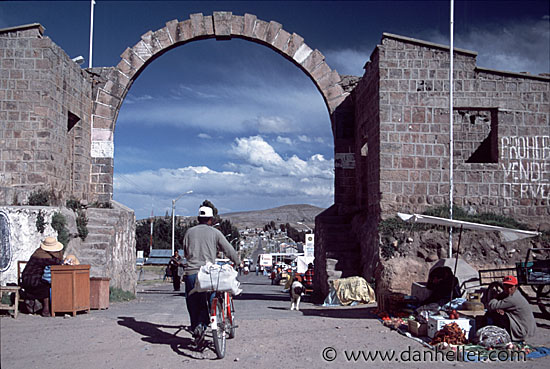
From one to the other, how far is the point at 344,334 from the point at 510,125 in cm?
785

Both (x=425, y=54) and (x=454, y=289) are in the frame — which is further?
(x=425, y=54)

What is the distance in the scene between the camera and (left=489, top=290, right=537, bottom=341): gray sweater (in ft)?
23.4

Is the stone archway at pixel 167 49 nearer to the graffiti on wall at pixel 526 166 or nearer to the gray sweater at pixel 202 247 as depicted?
the graffiti on wall at pixel 526 166

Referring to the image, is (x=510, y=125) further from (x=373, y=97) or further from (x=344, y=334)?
(x=344, y=334)

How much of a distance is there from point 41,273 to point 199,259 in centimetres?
359

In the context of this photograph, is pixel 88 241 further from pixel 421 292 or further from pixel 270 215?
pixel 270 215

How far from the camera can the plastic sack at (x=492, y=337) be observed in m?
6.86

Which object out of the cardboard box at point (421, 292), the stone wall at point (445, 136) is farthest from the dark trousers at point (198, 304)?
the stone wall at point (445, 136)

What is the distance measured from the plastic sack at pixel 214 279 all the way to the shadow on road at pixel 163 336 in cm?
84

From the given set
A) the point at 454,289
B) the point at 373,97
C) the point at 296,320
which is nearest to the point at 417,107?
the point at 373,97

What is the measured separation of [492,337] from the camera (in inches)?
272

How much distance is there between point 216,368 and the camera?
5.76 m

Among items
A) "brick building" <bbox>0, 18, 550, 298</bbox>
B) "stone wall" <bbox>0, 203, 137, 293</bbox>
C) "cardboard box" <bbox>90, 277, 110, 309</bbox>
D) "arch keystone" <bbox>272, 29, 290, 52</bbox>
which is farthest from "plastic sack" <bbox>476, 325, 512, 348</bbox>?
"arch keystone" <bbox>272, 29, 290, 52</bbox>

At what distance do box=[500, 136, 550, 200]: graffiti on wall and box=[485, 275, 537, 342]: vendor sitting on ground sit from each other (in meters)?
6.26
